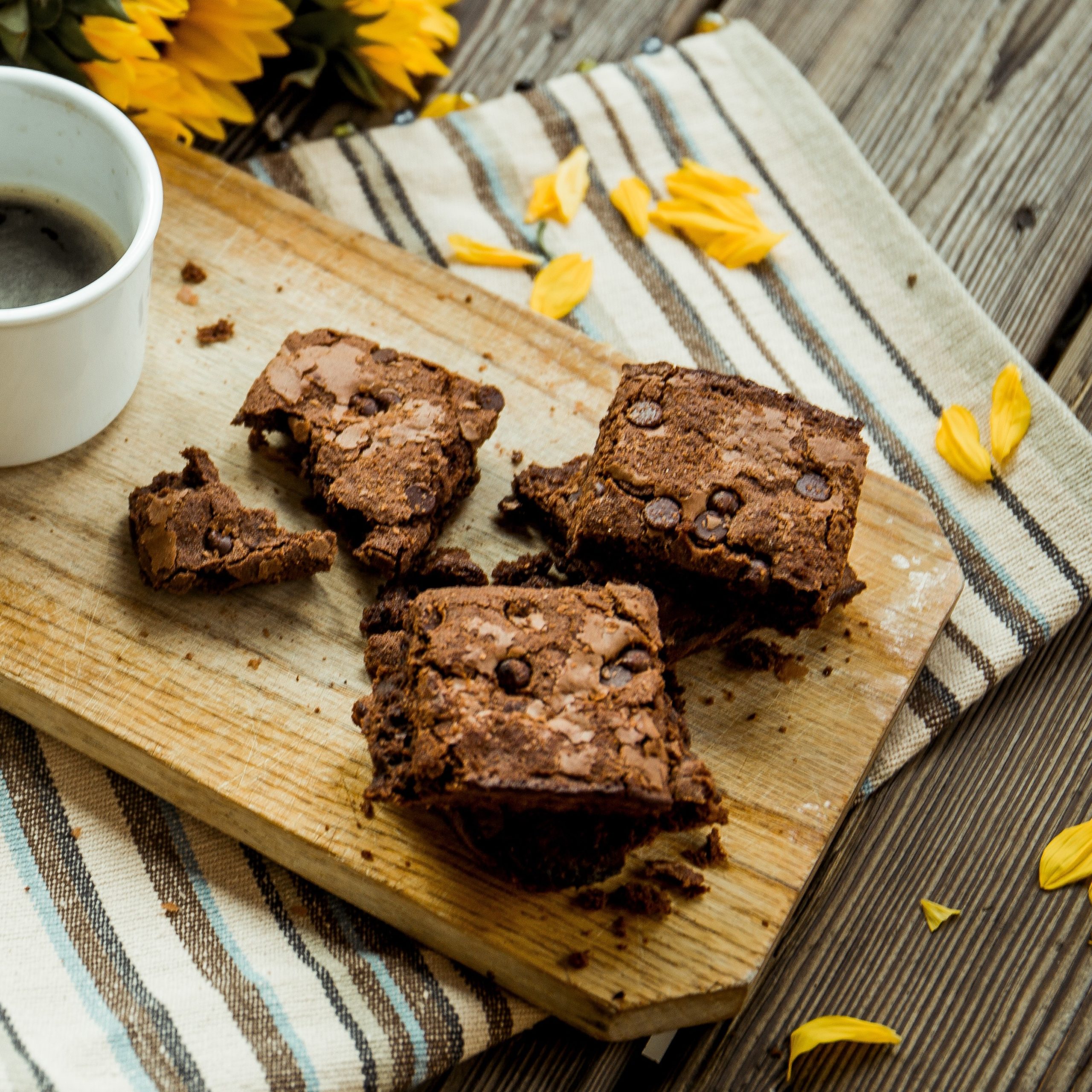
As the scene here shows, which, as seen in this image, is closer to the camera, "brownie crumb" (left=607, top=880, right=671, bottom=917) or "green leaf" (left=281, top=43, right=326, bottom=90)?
"brownie crumb" (left=607, top=880, right=671, bottom=917)

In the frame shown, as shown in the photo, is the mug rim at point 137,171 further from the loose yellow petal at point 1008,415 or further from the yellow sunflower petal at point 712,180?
the loose yellow petal at point 1008,415

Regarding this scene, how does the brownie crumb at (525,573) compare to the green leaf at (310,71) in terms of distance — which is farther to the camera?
the green leaf at (310,71)

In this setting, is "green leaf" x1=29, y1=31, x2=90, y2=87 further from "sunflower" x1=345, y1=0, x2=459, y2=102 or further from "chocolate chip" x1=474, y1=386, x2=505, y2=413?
"chocolate chip" x1=474, y1=386, x2=505, y2=413

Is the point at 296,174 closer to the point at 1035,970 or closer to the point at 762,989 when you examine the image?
the point at 762,989

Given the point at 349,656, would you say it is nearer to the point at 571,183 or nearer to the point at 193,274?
the point at 193,274

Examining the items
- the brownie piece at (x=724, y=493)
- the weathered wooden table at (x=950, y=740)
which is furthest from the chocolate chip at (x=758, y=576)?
the weathered wooden table at (x=950, y=740)

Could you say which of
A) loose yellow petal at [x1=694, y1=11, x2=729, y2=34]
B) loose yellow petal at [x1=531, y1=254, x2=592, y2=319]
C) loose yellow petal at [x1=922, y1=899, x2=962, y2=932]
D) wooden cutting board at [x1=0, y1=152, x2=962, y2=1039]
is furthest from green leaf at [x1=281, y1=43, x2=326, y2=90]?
loose yellow petal at [x1=922, y1=899, x2=962, y2=932]
